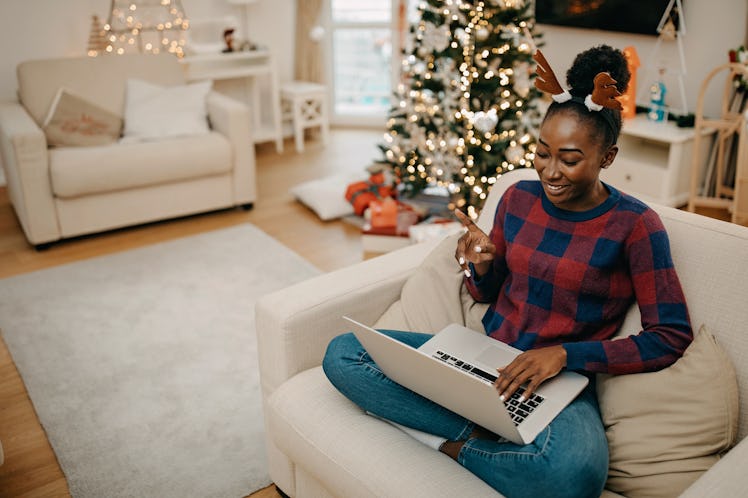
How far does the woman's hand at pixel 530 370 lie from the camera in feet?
4.59

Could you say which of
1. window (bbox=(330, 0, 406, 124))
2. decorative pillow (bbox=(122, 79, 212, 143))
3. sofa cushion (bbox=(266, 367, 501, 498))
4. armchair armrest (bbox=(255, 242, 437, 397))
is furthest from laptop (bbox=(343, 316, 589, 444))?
window (bbox=(330, 0, 406, 124))

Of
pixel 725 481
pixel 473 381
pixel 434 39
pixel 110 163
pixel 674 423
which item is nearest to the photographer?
pixel 725 481

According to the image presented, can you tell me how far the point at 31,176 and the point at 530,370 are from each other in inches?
110

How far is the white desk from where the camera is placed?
4.71 meters

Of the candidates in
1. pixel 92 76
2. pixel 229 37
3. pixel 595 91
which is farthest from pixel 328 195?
pixel 595 91

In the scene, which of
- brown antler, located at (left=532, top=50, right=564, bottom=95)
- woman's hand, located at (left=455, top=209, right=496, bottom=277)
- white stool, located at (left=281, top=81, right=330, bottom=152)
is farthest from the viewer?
white stool, located at (left=281, top=81, right=330, bottom=152)

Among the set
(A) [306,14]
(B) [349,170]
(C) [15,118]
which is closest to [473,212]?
(B) [349,170]

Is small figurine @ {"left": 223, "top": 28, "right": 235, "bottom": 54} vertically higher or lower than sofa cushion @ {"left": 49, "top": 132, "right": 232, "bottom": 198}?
higher

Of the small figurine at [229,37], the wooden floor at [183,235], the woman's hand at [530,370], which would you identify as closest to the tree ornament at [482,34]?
the wooden floor at [183,235]

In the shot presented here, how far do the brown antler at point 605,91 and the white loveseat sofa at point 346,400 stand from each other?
323mm

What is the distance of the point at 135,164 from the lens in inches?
141

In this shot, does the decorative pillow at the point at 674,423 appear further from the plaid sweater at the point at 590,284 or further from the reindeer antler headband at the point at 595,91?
the reindeer antler headband at the point at 595,91

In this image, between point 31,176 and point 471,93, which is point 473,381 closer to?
point 471,93

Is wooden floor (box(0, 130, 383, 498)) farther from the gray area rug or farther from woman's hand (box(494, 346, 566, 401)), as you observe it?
woman's hand (box(494, 346, 566, 401))
